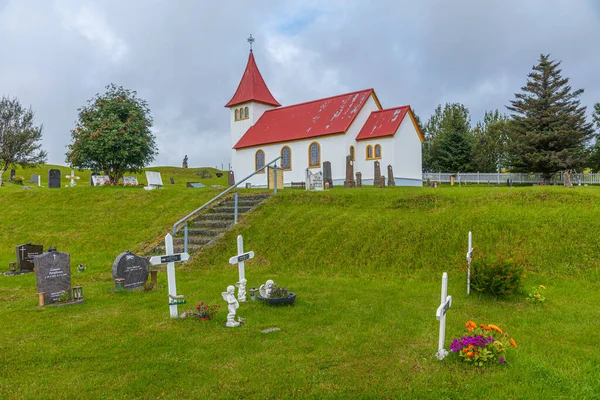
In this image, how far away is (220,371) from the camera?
4.81 m

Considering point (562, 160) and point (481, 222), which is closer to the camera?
point (481, 222)

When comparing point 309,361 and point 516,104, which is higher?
point 516,104

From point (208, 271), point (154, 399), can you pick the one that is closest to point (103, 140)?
point (208, 271)

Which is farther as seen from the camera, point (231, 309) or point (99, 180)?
point (99, 180)

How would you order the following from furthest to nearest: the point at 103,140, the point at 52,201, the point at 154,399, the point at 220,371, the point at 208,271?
the point at 103,140, the point at 52,201, the point at 208,271, the point at 220,371, the point at 154,399

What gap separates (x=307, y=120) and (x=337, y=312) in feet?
91.8

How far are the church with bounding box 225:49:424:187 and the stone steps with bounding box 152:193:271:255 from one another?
10.9 meters

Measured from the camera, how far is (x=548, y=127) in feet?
109

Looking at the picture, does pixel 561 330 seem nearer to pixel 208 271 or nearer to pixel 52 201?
pixel 208 271

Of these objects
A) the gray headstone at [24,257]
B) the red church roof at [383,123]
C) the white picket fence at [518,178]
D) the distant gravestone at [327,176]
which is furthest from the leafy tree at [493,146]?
the gray headstone at [24,257]

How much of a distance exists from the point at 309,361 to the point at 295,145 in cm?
2877

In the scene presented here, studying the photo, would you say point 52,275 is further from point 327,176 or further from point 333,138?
point 333,138

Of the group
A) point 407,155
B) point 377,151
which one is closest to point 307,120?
point 377,151

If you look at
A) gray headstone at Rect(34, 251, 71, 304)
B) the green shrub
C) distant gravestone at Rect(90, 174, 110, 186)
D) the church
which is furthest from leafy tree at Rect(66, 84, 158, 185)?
the green shrub
